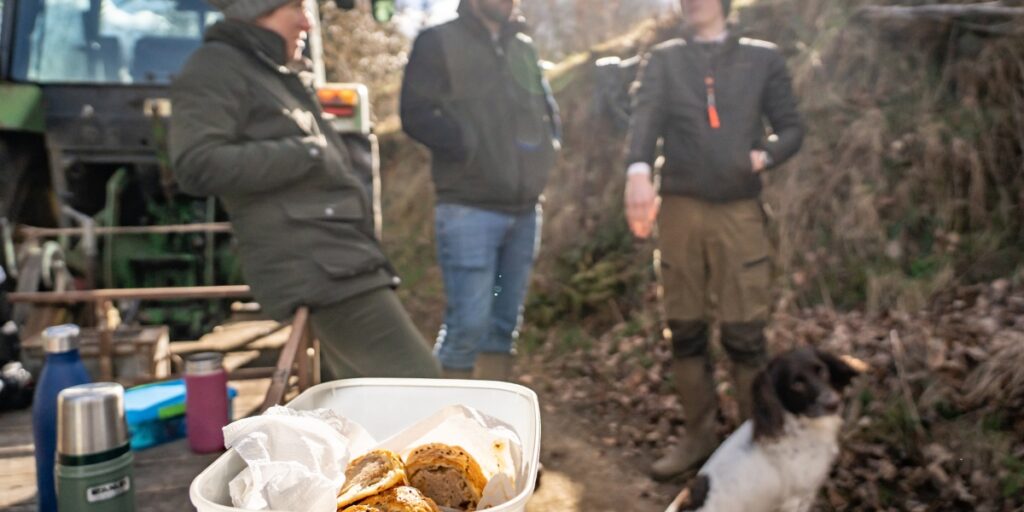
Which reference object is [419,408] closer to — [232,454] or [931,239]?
[232,454]

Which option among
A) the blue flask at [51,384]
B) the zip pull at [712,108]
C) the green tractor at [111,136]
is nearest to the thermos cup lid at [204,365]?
the blue flask at [51,384]

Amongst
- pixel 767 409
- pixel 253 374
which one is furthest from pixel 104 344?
pixel 767 409

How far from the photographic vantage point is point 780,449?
282cm

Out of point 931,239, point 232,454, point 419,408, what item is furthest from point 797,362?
point 931,239

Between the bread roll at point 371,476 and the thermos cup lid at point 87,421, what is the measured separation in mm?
580

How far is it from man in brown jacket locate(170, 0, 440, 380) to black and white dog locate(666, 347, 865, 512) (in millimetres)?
1152

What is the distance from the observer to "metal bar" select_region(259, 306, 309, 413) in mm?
1701

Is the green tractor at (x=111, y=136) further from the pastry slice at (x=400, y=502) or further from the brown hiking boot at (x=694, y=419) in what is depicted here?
the pastry slice at (x=400, y=502)

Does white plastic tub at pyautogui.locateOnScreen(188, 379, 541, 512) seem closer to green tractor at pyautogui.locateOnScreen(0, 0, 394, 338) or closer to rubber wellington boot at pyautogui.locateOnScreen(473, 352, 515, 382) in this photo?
rubber wellington boot at pyautogui.locateOnScreen(473, 352, 515, 382)

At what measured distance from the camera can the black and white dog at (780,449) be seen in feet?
9.12

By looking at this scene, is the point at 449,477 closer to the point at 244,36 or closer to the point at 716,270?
the point at 244,36

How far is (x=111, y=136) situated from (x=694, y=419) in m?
4.22

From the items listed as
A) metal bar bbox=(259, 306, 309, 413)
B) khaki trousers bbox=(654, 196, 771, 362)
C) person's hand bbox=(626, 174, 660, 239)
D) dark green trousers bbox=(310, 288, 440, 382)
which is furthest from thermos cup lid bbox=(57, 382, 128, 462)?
khaki trousers bbox=(654, 196, 771, 362)

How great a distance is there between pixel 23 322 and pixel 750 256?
13.3ft
